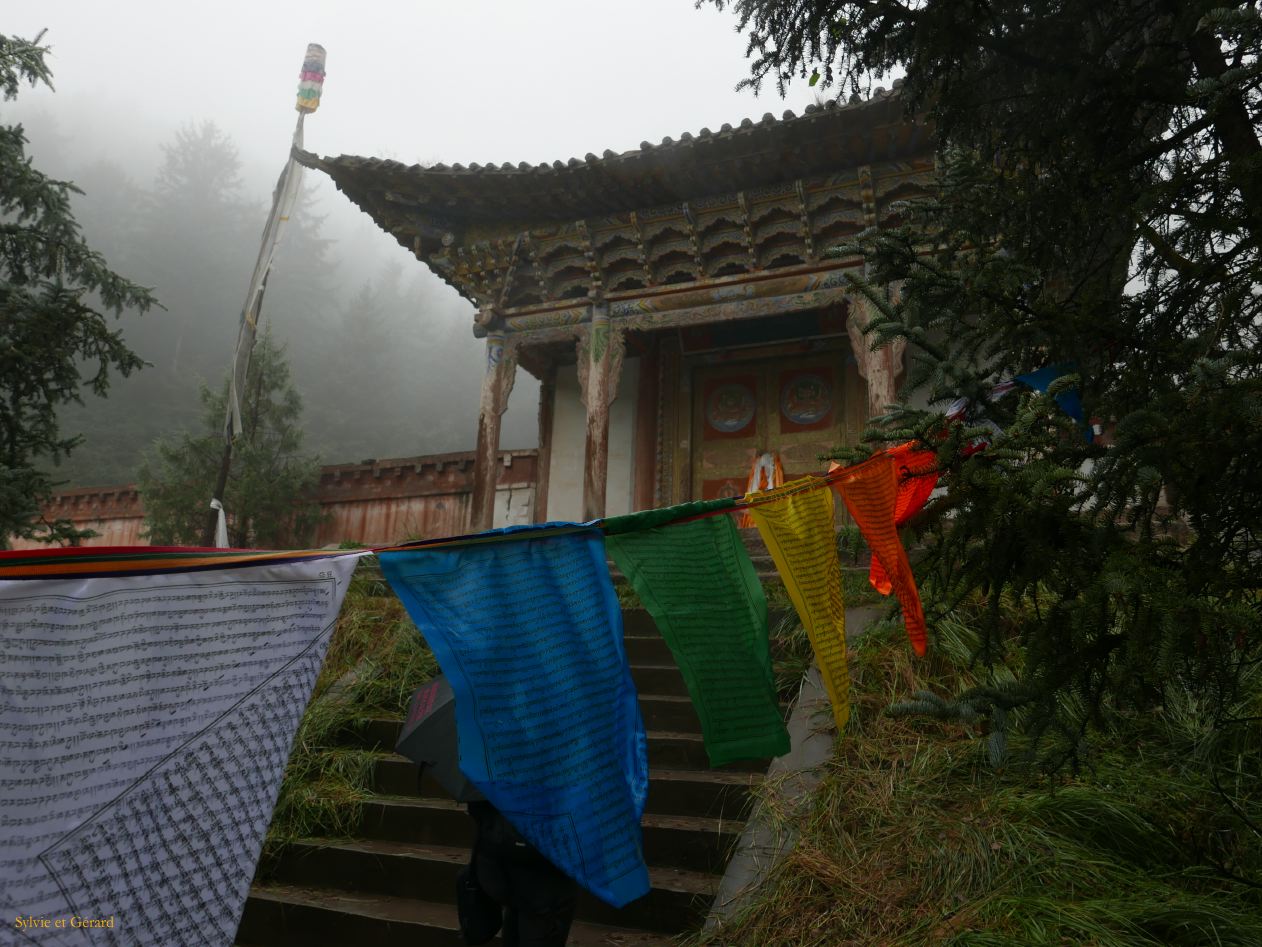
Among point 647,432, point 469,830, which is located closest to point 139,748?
point 469,830

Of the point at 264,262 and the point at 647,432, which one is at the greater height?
the point at 264,262

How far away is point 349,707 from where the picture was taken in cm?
550

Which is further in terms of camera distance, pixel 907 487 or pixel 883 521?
pixel 907 487

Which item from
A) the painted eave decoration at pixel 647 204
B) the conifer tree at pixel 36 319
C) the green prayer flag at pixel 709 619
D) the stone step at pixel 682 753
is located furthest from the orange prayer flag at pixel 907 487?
the conifer tree at pixel 36 319

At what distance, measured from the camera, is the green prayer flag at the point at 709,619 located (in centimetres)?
277

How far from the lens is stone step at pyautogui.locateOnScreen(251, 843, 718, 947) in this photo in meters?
3.45

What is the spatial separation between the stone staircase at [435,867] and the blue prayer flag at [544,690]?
149cm

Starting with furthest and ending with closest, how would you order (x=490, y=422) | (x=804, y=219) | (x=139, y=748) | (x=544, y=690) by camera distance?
(x=490, y=422) < (x=804, y=219) < (x=544, y=690) < (x=139, y=748)

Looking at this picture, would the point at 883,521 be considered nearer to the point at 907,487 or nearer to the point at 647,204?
the point at 907,487

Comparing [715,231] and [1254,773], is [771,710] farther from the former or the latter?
[715,231]

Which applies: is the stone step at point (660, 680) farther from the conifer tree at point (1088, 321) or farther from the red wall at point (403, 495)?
the red wall at point (403, 495)

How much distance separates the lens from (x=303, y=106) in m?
10.2

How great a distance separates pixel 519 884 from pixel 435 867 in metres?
1.46

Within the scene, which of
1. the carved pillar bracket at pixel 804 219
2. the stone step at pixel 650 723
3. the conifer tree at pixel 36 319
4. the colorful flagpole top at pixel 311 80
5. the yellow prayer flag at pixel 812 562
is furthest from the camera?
the colorful flagpole top at pixel 311 80
